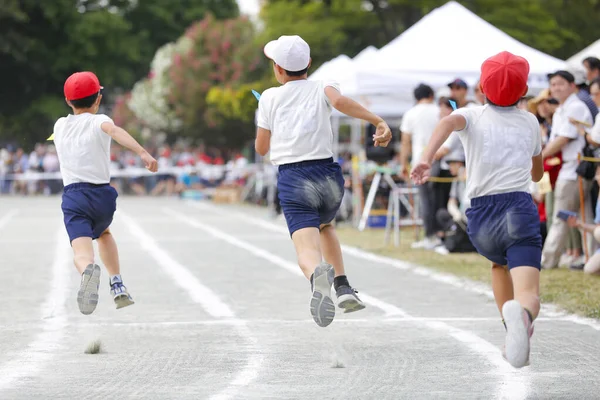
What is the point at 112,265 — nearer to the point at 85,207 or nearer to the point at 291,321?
the point at 85,207

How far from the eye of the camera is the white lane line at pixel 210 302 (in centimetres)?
711

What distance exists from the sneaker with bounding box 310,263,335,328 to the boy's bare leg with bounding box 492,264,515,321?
90cm

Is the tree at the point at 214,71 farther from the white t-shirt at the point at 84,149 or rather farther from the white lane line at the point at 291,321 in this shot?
the white t-shirt at the point at 84,149

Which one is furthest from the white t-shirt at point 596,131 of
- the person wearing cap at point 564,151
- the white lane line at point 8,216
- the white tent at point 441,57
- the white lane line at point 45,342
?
the white lane line at point 8,216

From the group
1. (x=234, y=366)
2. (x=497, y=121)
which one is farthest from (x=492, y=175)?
(x=234, y=366)

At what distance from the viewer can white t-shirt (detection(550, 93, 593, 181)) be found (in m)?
13.4

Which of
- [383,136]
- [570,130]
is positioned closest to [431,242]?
[570,130]

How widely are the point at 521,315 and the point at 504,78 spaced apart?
131cm

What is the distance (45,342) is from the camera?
28.6 feet

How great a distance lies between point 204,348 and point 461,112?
231 centimetres

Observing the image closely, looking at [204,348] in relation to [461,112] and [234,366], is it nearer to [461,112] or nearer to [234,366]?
[234,366]

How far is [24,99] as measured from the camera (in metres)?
62.6

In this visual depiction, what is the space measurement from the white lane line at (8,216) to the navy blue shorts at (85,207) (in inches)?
605

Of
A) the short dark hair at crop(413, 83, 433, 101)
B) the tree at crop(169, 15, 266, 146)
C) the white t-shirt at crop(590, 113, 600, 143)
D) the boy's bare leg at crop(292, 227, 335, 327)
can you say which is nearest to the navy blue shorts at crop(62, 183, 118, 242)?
the boy's bare leg at crop(292, 227, 335, 327)
